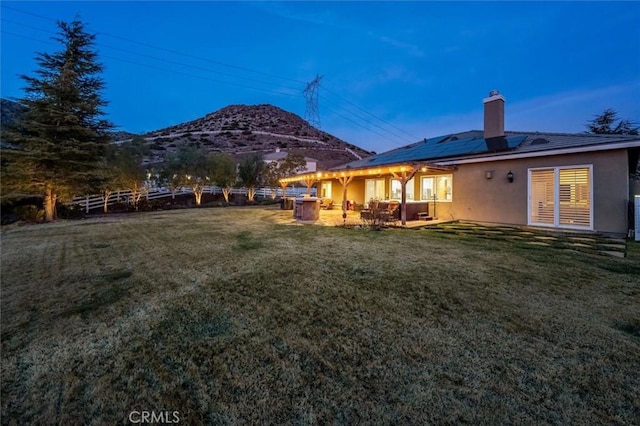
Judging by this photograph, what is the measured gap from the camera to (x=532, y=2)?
24828 mm

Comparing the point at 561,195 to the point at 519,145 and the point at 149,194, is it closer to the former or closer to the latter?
the point at 519,145

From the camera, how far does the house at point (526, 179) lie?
24.5 feet

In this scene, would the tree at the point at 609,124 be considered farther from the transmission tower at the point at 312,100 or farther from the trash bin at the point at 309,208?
the trash bin at the point at 309,208

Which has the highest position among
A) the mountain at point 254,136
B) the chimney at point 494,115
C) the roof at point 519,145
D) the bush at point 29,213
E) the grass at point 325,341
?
the mountain at point 254,136

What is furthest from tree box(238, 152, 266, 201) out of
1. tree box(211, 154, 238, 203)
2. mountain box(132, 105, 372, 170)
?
mountain box(132, 105, 372, 170)

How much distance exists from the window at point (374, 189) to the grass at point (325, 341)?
9515 millimetres

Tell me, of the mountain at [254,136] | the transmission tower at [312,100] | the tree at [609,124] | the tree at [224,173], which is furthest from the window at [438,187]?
the mountain at [254,136]

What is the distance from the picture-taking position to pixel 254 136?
2036 inches

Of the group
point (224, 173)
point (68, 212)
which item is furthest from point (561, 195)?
point (68, 212)

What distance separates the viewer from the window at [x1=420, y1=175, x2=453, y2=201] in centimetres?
1121

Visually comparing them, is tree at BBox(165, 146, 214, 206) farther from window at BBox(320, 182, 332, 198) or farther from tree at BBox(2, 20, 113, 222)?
window at BBox(320, 182, 332, 198)

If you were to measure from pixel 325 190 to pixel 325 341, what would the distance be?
17.1 m

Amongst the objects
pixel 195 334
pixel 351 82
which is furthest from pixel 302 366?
pixel 351 82

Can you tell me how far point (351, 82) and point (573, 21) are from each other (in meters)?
33.2
